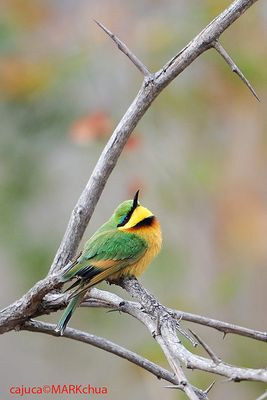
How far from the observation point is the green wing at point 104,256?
1508mm

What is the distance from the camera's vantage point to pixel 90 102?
3.47 metres

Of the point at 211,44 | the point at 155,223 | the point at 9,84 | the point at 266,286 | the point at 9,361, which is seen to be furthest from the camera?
the point at 9,361

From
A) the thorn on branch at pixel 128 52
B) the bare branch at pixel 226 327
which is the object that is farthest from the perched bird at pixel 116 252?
the thorn on branch at pixel 128 52

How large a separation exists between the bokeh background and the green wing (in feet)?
4.15

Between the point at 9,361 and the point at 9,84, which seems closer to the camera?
the point at 9,84

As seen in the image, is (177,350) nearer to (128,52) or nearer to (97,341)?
(97,341)

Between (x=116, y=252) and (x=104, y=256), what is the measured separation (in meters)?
0.05

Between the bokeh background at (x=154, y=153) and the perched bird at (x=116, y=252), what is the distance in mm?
1230

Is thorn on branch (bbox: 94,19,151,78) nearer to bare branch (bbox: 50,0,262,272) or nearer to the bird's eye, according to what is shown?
bare branch (bbox: 50,0,262,272)

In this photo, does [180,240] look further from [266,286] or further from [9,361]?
[9,361]

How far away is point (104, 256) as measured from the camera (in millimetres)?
1638

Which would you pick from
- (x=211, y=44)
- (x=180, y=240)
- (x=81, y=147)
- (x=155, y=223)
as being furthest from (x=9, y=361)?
(x=211, y=44)

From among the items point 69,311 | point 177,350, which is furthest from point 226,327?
point 69,311

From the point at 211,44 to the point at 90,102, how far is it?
6.86 feet
